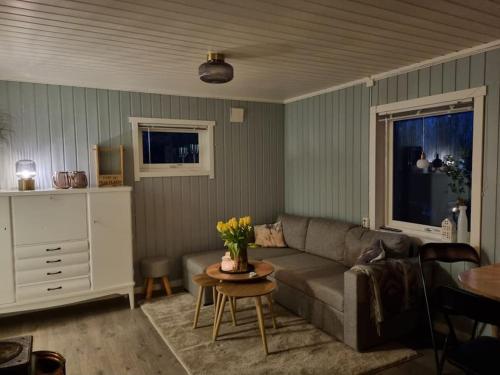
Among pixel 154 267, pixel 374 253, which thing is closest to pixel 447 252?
pixel 374 253

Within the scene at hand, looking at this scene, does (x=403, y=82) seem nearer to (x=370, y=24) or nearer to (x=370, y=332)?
(x=370, y=24)

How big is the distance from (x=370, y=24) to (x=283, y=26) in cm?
56

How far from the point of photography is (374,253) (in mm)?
3180

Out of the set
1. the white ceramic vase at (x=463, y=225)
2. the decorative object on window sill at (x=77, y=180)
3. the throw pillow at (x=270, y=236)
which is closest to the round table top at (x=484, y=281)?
the white ceramic vase at (x=463, y=225)

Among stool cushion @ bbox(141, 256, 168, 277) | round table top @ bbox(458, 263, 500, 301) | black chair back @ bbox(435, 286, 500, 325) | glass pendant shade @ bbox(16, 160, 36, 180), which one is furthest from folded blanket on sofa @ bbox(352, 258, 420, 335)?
glass pendant shade @ bbox(16, 160, 36, 180)

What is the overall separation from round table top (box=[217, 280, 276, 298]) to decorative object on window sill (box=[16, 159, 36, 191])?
6.76ft

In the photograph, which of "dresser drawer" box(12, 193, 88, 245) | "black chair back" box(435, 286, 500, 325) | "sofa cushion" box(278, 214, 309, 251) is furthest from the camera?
"sofa cushion" box(278, 214, 309, 251)

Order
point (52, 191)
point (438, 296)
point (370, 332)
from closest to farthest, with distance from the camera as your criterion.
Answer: point (438, 296) < point (370, 332) < point (52, 191)

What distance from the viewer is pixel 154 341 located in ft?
10.4

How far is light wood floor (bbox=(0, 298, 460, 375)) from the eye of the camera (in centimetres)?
272

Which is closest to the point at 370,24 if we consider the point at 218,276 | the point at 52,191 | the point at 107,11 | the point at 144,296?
the point at 107,11

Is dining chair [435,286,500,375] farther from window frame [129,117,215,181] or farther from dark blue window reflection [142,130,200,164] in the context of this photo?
dark blue window reflection [142,130,200,164]

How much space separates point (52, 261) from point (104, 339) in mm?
920

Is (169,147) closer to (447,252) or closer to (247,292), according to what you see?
(247,292)
